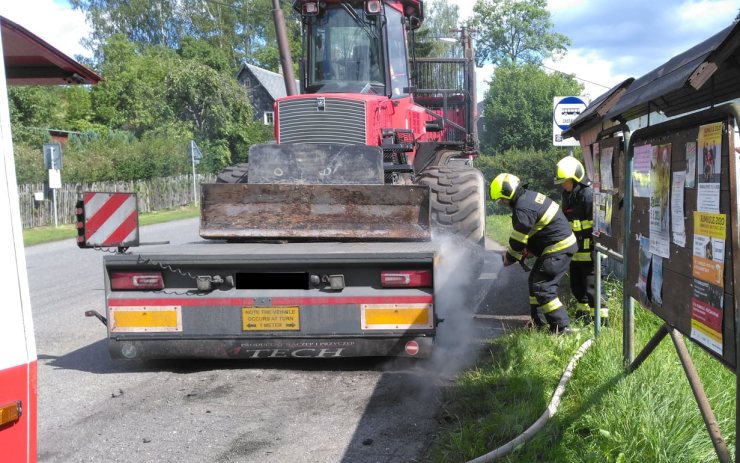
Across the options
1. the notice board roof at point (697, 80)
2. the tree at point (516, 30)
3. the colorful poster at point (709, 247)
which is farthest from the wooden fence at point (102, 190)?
the tree at point (516, 30)

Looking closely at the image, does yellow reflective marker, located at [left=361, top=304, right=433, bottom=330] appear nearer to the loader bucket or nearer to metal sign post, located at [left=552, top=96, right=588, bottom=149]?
the loader bucket

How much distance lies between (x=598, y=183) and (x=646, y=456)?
10.3 ft

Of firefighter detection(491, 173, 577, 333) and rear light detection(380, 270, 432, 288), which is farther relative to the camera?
firefighter detection(491, 173, 577, 333)

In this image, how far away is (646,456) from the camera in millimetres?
3484

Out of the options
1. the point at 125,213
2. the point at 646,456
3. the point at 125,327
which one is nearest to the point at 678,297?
the point at 646,456

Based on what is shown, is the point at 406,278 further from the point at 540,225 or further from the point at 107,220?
the point at 107,220

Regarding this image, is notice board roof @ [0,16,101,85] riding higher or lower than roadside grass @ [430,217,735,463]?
higher

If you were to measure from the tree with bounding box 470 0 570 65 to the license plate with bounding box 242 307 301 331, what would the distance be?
216 ft

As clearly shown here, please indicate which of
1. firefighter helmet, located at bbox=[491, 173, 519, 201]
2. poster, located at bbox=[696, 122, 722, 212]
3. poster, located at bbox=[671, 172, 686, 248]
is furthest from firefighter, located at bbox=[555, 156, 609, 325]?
poster, located at bbox=[696, 122, 722, 212]

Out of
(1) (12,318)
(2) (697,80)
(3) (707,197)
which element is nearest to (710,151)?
(3) (707,197)

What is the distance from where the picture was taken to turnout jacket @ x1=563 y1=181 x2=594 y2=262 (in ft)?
24.1

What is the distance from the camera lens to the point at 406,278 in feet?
18.4

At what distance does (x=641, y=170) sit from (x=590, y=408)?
138 centimetres

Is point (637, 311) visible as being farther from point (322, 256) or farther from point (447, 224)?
point (322, 256)
